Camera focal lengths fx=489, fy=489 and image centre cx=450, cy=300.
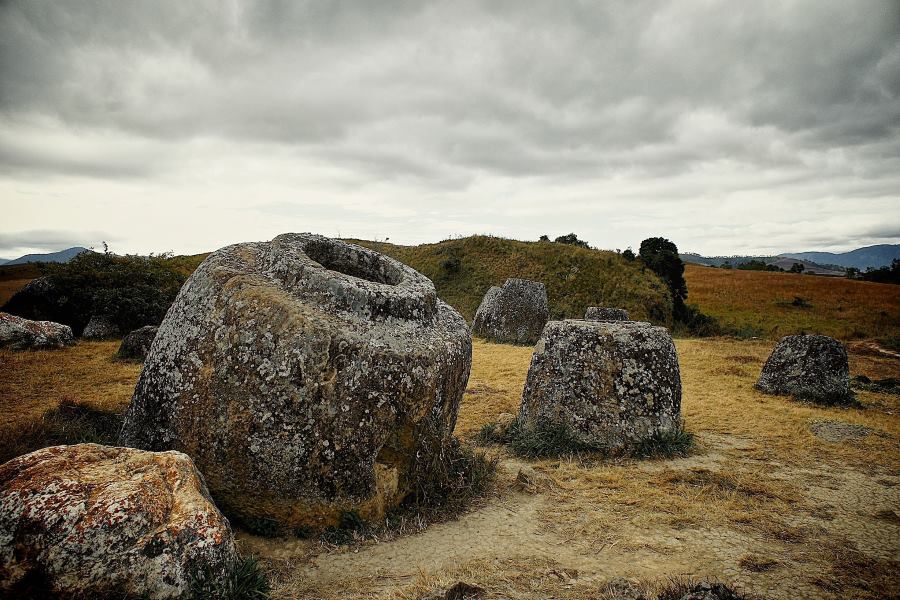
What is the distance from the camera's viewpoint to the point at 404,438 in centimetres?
469

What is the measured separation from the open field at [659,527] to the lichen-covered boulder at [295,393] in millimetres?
488

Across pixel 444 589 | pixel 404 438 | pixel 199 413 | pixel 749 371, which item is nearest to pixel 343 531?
pixel 404 438

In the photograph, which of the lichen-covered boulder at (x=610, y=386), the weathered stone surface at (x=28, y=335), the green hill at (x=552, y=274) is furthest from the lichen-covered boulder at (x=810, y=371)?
the weathered stone surface at (x=28, y=335)

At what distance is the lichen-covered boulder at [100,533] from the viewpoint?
2.81 m

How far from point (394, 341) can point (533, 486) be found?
251cm

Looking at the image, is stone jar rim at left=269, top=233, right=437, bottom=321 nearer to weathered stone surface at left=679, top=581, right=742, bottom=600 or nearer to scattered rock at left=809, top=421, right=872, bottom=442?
weathered stone surface at left=679, top=581, right=742, bottom=600

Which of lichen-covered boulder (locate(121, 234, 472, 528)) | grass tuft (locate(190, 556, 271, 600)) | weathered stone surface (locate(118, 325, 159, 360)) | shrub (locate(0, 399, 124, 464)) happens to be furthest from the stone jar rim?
weathered stone surface (locate(118, 325, 159, 360))

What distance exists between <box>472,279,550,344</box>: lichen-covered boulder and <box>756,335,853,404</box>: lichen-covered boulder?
8.87 meters

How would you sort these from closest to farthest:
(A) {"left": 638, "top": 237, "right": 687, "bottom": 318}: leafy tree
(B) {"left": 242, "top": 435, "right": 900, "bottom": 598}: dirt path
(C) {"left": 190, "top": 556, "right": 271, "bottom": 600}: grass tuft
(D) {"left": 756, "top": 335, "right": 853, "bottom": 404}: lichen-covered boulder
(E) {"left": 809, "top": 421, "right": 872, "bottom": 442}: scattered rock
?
1. (C) {"left": 190, "top": 556, "right": 271, "bottom": 600}: grass tuft
2. (B) {"left": 242, "top": 435, "right": 900, "bottom": 598}: dirt path
3. (E) {"left": 809, "top": 421, "right": 872, "bottom": 442}: scattered rock
4. (D) {"left": 756, "top": 335, "right": 853, "bottom": 404}: lichen-covered boulder
5. (A) {"left": 638, "top": 237, "right": 687, "bottom": 318}: leafy tree

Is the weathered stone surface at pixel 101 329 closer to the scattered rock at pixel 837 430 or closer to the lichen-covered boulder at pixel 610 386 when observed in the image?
the lichen-covered boulder at pixel 610 386

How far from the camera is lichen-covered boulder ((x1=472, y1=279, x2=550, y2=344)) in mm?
19016

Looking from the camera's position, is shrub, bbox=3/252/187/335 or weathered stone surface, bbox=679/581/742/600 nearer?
weathered stone surface, bbox=679/581/742/600

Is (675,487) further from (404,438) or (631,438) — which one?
(404,438)

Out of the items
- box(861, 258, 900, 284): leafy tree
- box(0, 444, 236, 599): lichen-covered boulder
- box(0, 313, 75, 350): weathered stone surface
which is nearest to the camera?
box(0, 444, 236, 599): lichen-covered boulder
